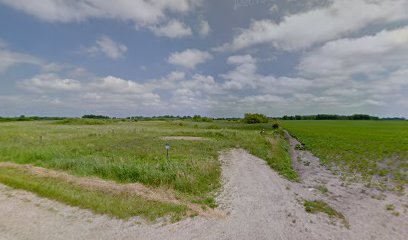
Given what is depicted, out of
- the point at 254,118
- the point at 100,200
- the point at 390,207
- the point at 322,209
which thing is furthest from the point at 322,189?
the point at 254,118

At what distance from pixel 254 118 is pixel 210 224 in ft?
318

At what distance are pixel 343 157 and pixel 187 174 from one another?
16.8m

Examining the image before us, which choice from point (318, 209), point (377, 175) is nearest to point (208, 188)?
point (318, 209)

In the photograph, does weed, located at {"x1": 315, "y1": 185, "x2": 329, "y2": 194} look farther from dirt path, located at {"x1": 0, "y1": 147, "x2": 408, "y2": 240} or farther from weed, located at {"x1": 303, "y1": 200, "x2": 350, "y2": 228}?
weed, located at {"x1": 303, "y1": 200, "x2": 350, "y2": 228}

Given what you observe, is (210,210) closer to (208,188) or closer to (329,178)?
(208,188)

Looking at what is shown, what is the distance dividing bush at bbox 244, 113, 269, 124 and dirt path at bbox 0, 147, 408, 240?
9242 cm

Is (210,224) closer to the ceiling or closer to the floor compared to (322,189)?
closer to the ceiling

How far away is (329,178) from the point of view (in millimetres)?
14102

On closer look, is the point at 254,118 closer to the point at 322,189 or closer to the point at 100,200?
the point at 322,189

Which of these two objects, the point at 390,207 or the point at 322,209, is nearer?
the point at 322,209

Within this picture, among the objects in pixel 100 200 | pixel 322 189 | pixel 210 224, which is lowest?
pixel 322 189

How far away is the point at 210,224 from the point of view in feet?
22.9

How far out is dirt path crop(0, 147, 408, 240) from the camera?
20.8ft

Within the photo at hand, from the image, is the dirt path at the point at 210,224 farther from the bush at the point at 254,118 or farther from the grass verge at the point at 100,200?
the bush at the point at 254,118
